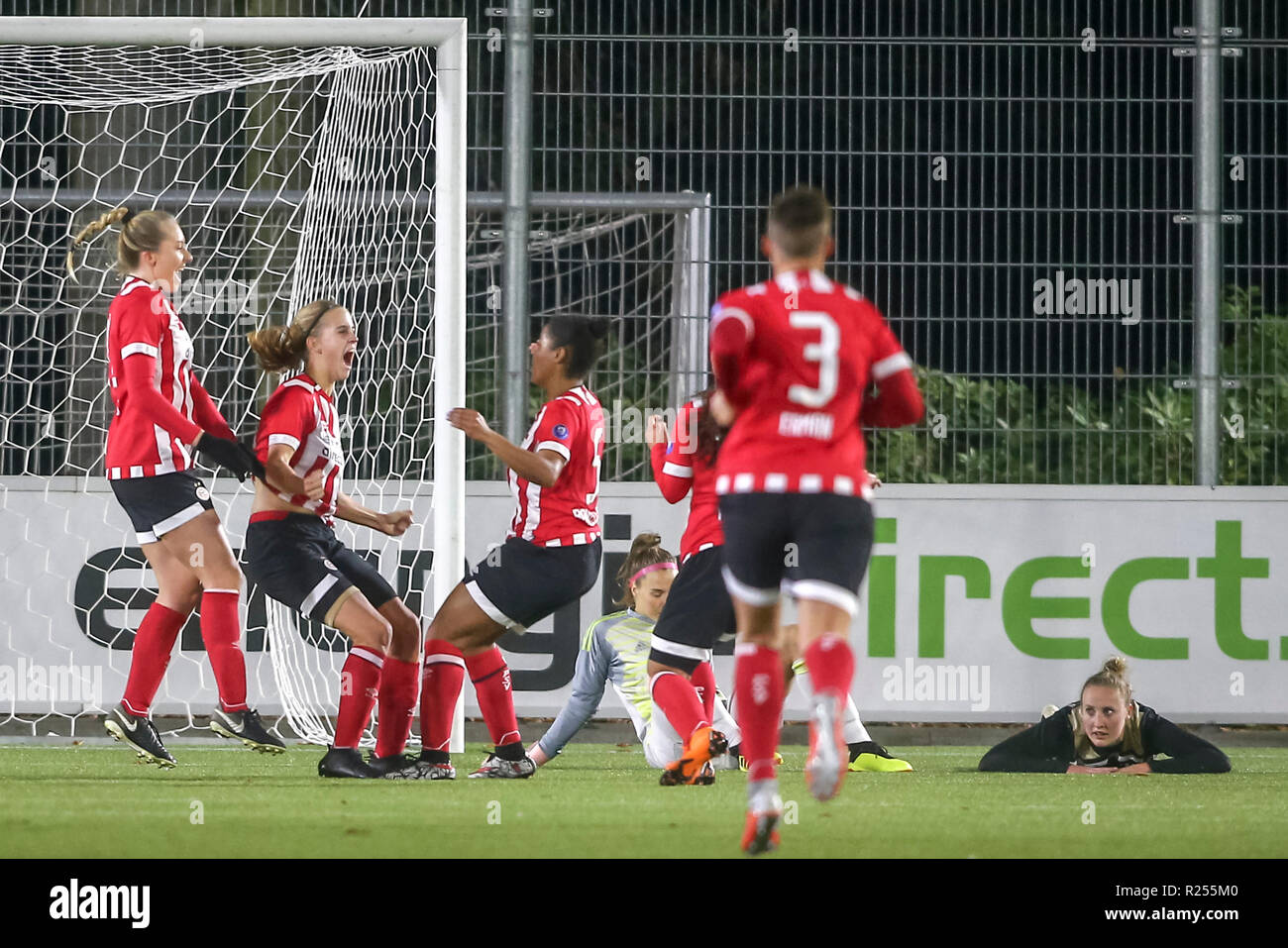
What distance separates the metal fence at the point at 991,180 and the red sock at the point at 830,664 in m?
4.48

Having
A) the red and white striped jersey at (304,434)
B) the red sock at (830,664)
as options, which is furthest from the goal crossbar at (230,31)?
the red sock at (830,664)

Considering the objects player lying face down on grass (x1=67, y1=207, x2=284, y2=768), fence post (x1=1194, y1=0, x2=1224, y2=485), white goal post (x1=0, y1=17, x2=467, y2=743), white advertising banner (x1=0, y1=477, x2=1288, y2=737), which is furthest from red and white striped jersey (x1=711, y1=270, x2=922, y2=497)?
fence post (x1=1194, y1=0, x2=1224, y2=485)

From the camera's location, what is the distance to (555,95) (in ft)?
28.8

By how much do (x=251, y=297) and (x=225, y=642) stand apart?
251 cm

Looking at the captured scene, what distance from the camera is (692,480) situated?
6.36m

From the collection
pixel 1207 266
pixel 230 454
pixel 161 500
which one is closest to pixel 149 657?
pixel 161 500

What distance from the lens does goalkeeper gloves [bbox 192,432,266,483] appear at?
6266 millimetres

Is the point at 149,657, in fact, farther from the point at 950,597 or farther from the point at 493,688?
the point at 950,597

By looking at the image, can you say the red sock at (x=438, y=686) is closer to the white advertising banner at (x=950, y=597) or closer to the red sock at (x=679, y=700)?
the red sock at (x=679, y=700)

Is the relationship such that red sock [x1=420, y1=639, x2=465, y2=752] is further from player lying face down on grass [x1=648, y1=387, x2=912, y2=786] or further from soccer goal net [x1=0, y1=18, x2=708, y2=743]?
soccer goal net [x1=0, y1=18, x2=708, y2=743]

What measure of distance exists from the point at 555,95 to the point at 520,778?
3623mm

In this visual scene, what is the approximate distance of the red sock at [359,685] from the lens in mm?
6262

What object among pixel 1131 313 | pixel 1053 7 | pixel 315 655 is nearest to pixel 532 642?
pixel 315 655

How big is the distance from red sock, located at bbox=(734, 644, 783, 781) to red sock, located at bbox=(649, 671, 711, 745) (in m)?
1.44
